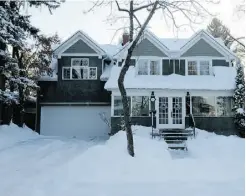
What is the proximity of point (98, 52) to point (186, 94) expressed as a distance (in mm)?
6635

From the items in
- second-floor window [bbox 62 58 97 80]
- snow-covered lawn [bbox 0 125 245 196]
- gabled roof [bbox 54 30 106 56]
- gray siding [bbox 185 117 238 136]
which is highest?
gabled roof [bbox 54 30 106 56]

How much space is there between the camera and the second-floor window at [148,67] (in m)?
19.5

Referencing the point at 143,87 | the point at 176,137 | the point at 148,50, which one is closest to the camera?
the point at 176,137

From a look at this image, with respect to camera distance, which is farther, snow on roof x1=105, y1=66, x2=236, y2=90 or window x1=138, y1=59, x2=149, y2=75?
window x1=138, y1=59, x2=149, y2=75

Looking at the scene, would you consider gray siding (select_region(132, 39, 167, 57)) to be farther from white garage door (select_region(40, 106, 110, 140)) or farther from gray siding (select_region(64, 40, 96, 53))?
white garage door (select_region(40, 106, 110, 140))

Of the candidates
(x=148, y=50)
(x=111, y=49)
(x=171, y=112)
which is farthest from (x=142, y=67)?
(x=111, y=49)

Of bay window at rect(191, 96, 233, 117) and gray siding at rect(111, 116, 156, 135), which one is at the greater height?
bay window at rect(191, 96, 233, 117)

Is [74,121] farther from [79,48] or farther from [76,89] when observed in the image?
[79,48]

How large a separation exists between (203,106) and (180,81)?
81.4 inches

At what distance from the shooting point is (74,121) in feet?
68.2

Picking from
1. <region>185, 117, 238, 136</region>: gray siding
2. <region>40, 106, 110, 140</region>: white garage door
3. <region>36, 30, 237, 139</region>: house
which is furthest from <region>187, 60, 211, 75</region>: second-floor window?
<region>40, 106, 110, 140</region>: white garage door

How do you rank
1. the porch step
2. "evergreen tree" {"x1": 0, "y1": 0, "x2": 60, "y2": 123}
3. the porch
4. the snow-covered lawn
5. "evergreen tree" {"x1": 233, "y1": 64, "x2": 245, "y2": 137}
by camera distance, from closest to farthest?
the snow-covered lawn → the porch step → "evergreen tree" {"x1": 0, "y1": 0, "x2": 60, "y2": 123} → "evergreen tree" {"x1": 233, "y1": 64, "x2": 245, "y2": 137} → the porch

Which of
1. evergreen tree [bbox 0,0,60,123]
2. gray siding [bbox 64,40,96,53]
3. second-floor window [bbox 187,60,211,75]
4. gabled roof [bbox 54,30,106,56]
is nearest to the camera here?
evergreen tree [bbox 0,0,60,123]

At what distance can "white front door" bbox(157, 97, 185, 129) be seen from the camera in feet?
60.2
